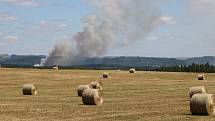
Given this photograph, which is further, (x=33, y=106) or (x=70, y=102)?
(x=70, y=102)

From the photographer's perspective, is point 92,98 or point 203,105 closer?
point 203,105

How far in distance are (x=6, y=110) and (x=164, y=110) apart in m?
8.56

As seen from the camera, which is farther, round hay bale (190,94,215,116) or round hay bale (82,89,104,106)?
round hay bale (82,89,104,106)

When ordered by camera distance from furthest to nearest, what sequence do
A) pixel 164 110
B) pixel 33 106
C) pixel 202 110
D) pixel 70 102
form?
pixel 70 102 → pixel 33 106 → pixel 164 110 → pixel 202 110

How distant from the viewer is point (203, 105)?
2511cm

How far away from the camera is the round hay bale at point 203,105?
25.0 metres

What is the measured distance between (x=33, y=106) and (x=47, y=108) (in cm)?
158

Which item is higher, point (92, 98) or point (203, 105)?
point (92, 98)

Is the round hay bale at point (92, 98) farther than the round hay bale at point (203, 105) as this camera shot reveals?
Yes

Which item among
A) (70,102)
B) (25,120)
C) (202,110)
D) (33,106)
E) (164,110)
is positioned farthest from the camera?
(70,102)

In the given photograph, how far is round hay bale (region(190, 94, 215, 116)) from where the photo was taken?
25016 mm

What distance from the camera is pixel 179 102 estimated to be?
32906 mm

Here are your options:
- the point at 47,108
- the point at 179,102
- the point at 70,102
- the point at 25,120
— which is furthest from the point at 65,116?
the point at 179,102

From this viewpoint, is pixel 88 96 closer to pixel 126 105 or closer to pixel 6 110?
pixel 126 105
